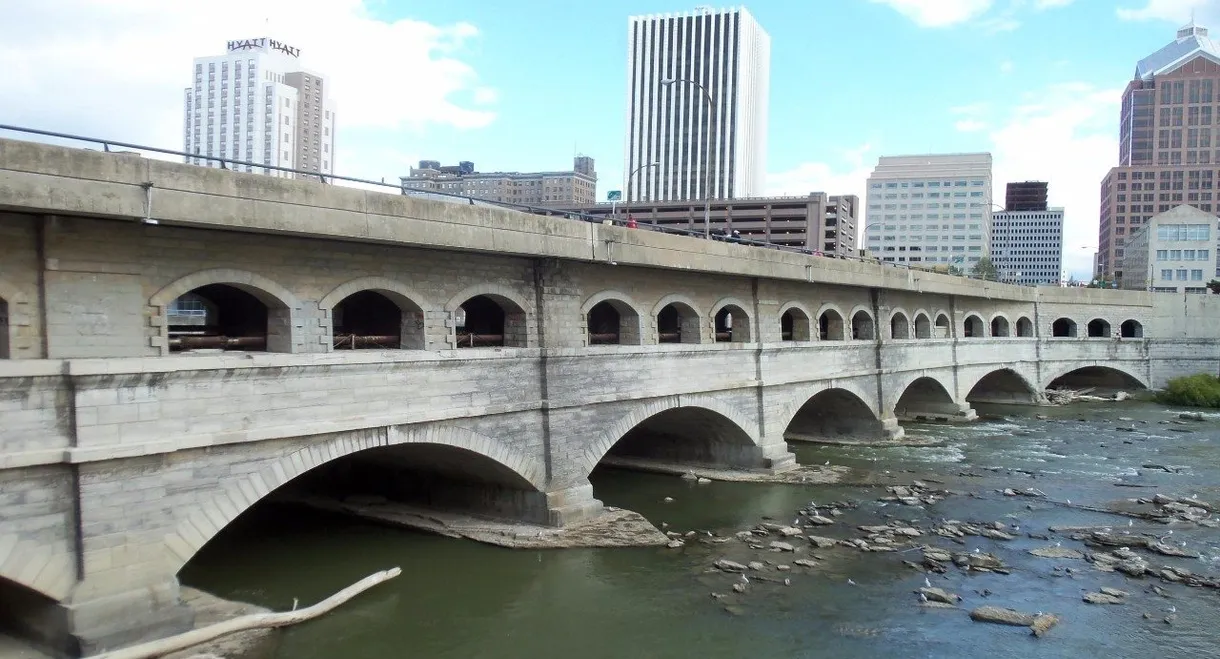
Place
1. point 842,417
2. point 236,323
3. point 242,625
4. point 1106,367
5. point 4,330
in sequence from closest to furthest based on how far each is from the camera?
point 4,330
point 242,625
point 236,323
point 842,417
point 1106,367

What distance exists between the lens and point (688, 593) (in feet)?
55.5

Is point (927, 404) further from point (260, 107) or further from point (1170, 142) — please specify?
point (1170, 142)

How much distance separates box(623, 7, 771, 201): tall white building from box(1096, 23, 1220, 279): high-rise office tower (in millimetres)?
63012

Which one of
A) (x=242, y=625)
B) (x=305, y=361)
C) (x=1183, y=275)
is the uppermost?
(x=1183, y=275)

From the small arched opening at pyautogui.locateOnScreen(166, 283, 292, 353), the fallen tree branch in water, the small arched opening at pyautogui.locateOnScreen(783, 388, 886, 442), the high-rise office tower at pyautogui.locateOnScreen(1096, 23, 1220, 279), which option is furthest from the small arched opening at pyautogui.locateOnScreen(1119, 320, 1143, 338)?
the high-rise office tower at pyautogui.locateOnScreen(1096, 23, 1220, 279)

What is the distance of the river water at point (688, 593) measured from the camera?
575 inches

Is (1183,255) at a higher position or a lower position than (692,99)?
lower

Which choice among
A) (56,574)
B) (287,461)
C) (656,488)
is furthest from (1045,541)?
(56,574)

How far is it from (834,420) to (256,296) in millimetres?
25663

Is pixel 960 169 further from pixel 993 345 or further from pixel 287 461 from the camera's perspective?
pixel 287 461

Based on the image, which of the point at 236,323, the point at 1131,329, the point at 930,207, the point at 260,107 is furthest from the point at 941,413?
the point at 930,207

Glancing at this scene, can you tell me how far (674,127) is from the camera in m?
122

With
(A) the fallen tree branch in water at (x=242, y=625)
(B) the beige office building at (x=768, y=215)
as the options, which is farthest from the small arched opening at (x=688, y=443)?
(B) the beige office building at (x=768, y=215)

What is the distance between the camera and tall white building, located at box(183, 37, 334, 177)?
375 ft
